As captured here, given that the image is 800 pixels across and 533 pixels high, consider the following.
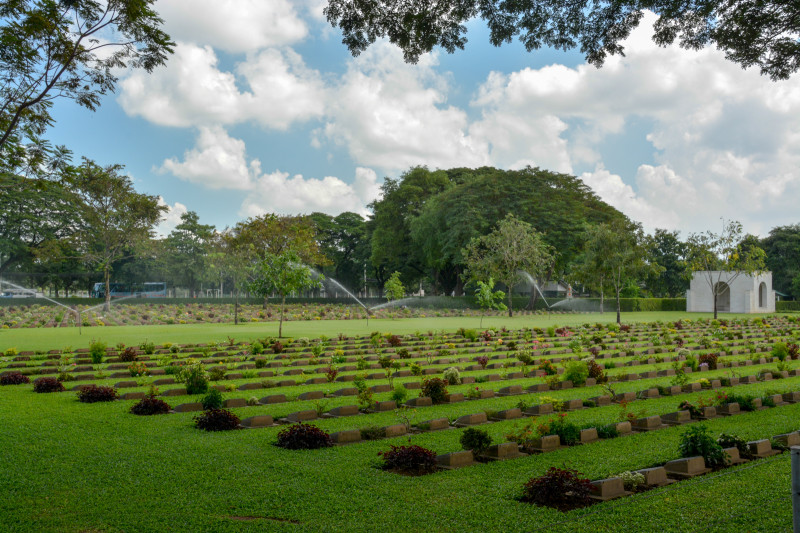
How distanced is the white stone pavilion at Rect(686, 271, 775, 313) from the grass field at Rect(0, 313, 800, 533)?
51.8 metres

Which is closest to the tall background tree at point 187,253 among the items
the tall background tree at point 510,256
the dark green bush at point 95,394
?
the tall background tree at point 510,256

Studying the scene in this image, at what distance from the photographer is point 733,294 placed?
186ft

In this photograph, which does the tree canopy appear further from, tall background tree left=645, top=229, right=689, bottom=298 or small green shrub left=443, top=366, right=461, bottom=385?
tall background tree left=645, top=229, right=689, bottom=298

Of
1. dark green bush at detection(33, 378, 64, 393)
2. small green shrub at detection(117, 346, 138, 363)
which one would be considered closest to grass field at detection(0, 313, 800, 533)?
dark green bush at detection(33, 378, 64, 393)

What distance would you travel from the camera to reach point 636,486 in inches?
251

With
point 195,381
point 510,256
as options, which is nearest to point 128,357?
point 195,381

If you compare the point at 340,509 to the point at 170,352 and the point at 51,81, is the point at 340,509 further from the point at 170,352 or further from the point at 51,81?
the point at 170,352

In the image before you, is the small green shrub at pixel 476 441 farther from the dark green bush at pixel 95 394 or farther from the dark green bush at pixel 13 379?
the dark green bush at pixel 13 379

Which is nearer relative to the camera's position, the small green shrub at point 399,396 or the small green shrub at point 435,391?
the small green shrub at point 399,396

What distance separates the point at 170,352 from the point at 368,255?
183ft

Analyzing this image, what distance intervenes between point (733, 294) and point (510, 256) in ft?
77.1

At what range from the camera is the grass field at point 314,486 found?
213 inches

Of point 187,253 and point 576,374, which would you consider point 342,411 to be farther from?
point 187,253

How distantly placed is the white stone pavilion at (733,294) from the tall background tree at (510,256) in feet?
59.0
